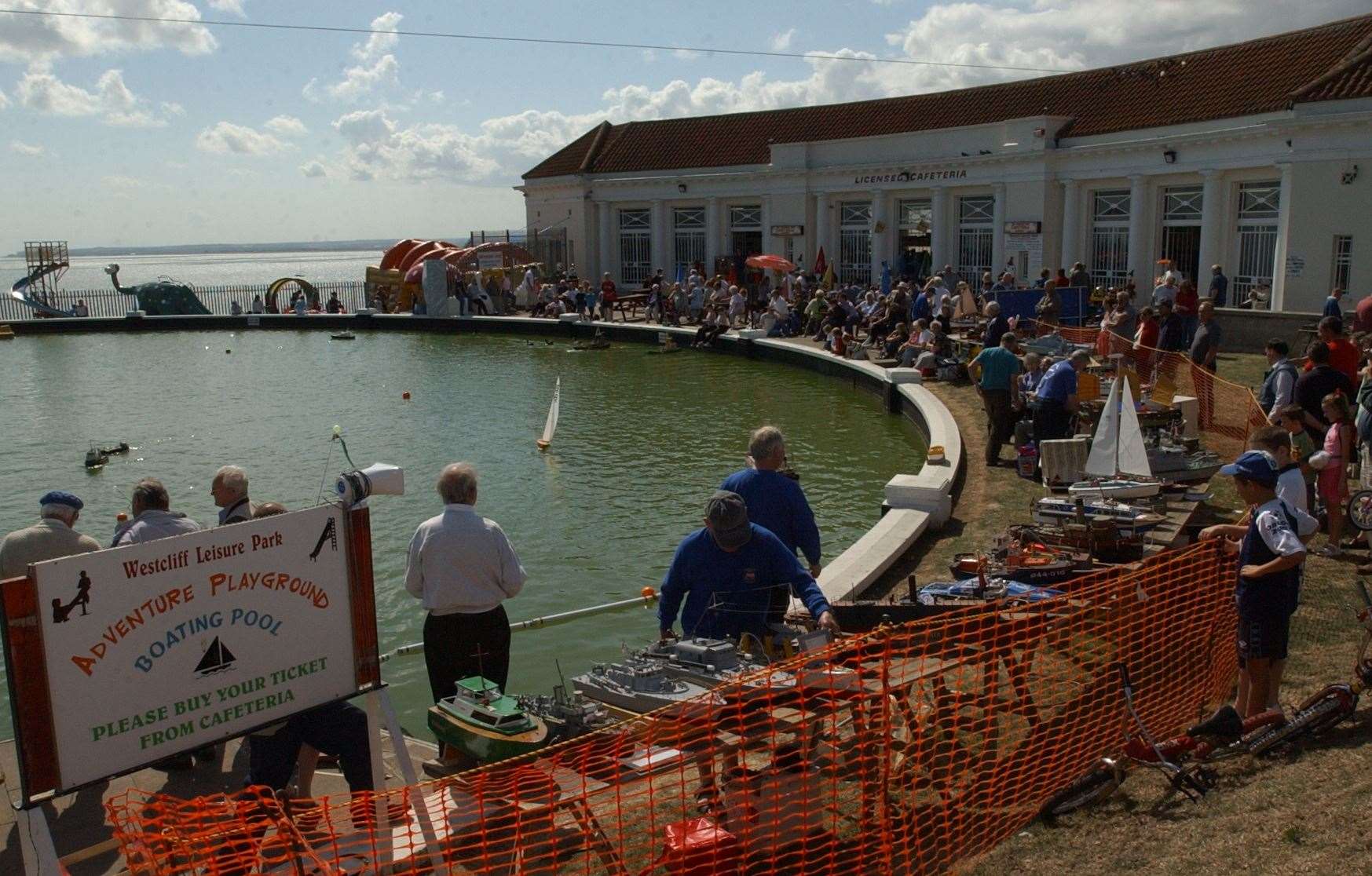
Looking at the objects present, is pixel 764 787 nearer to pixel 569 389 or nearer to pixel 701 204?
pixel 569 389

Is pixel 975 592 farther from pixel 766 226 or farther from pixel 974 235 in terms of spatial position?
pixel 766 226

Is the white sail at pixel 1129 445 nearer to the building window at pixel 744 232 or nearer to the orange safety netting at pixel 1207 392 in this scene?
the orange safety netting at pixel 1207 392

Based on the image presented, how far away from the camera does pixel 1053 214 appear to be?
94.0ft

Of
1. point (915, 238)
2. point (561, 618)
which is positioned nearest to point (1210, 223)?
point (915, 238)

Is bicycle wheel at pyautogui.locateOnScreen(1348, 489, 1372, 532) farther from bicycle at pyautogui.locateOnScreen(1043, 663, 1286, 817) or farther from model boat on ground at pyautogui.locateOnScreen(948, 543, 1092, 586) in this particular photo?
bicycle at pyautogui.locateOnScreen(1043, 663, 1286, 817)

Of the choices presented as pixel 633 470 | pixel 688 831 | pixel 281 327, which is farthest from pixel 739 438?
pixel 281 327

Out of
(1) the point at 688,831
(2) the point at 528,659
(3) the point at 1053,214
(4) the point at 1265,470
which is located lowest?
(2) the point at 528,659

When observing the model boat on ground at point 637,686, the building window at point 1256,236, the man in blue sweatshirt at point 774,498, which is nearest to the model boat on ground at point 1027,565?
the man in blue sweatshirt at point 774,498

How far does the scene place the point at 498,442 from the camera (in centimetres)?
1720

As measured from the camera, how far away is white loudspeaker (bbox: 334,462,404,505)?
14.4 feet

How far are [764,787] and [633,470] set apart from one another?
10408 millimetres

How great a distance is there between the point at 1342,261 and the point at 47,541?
864 inches

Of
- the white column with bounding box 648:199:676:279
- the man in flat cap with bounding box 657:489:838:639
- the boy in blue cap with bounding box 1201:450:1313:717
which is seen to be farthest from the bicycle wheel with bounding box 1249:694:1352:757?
the white column with bounding box 648:199:676:279

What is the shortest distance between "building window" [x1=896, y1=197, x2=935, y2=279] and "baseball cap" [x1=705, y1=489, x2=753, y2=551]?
27513 millimetres
